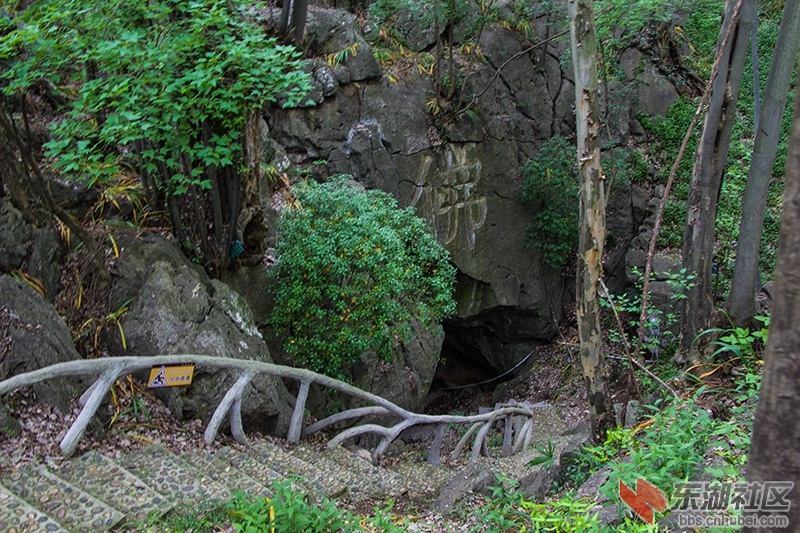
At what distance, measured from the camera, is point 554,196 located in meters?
13.9

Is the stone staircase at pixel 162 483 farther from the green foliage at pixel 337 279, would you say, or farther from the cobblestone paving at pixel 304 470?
the green foliage at pixel 337 279

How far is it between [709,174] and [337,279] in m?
4.49

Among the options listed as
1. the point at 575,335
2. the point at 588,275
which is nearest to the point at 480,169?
the point at 575,335

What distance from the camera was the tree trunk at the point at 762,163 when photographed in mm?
6930

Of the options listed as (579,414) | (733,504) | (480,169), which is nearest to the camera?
(733,504)

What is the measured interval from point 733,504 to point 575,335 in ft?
39.3

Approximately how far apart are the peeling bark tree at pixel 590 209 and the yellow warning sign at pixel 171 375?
3.46m

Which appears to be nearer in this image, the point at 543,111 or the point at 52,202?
the point at 52,202

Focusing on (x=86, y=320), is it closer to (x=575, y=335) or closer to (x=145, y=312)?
(x=145, y=312)

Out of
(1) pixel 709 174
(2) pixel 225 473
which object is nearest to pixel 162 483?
(2) pixel 225 473

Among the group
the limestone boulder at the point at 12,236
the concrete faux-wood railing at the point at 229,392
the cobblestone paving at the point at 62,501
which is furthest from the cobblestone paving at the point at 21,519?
the limestone boulder at the point at 12,236

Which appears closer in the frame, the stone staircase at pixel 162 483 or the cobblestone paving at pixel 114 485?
the stone staircase at pixel 162 483

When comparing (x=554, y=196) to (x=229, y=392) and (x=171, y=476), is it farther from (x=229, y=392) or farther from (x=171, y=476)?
(x=171, y=476)

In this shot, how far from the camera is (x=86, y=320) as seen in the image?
21.2 ft
